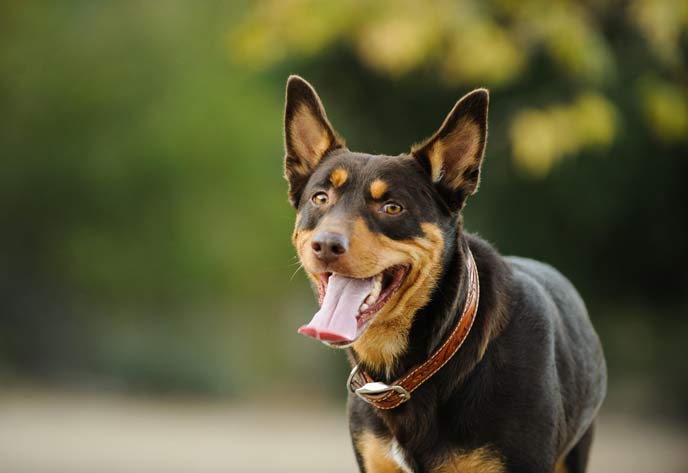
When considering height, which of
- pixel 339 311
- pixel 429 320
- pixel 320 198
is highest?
pixel 320 198

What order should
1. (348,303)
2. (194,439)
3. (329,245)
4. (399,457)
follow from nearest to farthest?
(329,245), (348,303), (399,457), (194,439)

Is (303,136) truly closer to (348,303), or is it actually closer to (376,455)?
(348,303)

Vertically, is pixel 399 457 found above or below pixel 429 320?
below

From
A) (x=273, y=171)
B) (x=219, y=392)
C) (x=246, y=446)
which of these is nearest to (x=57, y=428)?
(x=246, y=446)

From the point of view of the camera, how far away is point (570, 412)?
15.5 ft

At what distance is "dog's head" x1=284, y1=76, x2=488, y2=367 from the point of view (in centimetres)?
421

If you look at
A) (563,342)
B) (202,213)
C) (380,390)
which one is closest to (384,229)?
(380,390)

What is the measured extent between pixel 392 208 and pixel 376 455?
105 cm

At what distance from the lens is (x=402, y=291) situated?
173 inches

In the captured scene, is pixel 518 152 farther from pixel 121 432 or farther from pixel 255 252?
pixel 255 252

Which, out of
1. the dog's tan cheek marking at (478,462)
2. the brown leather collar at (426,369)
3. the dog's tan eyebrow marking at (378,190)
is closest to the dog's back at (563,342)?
the brown leather collar at (426,369)

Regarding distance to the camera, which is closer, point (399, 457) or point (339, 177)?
point (399, 457)

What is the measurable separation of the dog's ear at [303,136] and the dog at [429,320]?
0.70 ft

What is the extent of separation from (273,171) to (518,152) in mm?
7890
